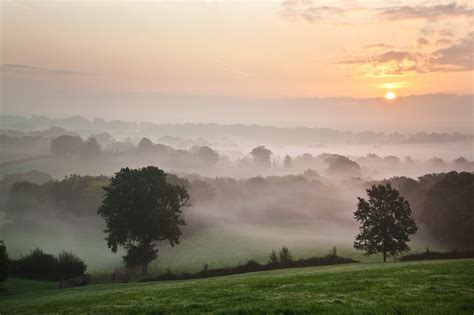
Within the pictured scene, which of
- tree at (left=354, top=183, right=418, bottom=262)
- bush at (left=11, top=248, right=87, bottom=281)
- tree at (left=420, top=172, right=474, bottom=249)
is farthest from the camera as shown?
tree at (left=420, top=172, right=474, bottom=249)

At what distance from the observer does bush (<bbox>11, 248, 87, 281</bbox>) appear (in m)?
58.2

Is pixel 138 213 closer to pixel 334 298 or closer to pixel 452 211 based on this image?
pixel 334 298

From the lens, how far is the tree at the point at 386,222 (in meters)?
53.3

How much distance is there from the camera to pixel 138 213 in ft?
208

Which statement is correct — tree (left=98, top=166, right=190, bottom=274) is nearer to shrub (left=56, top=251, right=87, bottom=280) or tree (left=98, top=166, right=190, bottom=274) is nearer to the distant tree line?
shrub (left=56, top=251, right=87, bottom=280)

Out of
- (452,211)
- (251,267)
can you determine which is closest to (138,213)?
(251,267)

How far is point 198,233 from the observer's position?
107 metres

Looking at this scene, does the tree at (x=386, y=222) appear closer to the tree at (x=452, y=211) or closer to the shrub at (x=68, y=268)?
the tree at (x=452, y=211)

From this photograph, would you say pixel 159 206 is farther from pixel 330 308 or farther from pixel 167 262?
pixel 330 308

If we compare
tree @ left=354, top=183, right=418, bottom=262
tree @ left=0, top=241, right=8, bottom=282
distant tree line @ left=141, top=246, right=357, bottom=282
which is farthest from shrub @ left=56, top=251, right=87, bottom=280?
tree @ left=354, top=183, right=418, bottom=262

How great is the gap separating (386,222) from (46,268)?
59.1 meters

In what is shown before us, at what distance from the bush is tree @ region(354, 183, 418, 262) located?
49552mm

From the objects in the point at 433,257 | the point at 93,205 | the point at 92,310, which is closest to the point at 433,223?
the point at 433,257

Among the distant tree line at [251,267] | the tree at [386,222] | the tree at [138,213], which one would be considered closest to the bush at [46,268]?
the tree at [138,213]
